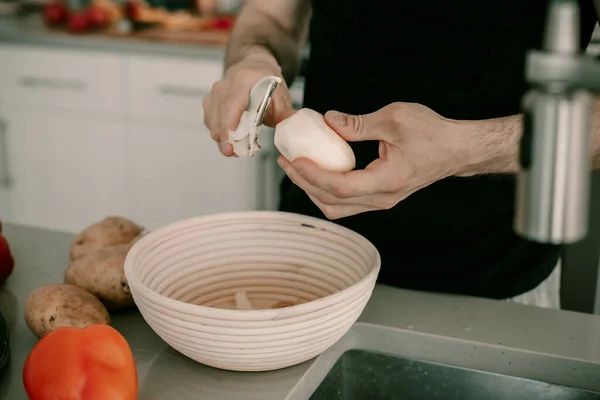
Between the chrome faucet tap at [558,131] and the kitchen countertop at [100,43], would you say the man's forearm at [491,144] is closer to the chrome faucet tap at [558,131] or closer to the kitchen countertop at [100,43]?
the chrome faucet tap at [558,131]

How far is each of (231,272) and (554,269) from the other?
0.56m

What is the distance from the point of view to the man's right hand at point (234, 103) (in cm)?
91

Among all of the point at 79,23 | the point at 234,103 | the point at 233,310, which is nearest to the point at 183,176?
the point at 79,23

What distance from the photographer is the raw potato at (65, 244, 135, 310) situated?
84 cm

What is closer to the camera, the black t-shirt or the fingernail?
the fingernail

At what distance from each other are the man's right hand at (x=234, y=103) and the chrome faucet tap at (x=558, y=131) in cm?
56

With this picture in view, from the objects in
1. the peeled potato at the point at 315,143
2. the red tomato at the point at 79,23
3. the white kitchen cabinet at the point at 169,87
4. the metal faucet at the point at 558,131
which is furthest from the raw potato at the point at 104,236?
the red tomato at the point at 79,23

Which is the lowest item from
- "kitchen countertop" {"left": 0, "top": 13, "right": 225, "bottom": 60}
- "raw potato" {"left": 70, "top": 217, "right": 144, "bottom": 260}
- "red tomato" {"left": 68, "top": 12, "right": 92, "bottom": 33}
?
"kitchen countertop" {"left": 0, "top": 13, "right": 225, "bottom": 60}

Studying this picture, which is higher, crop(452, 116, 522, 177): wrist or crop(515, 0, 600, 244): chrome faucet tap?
crop(515, 0, 600, 244): chrome faucet tap

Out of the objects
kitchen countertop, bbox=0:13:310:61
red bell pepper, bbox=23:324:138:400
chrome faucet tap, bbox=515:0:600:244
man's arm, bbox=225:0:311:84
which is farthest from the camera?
kitchen countertop, bbox=0:13:310:61

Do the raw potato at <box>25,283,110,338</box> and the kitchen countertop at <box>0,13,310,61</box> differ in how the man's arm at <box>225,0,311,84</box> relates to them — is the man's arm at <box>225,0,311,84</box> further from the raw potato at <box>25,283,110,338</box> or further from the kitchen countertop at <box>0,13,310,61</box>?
the kitchen countertop at <box>0,13,310,61</box>

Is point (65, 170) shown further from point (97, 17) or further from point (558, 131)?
point (558, 131)

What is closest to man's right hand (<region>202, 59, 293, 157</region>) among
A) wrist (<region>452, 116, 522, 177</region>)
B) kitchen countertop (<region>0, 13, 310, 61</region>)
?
wrist (<region>452, 116, 522, 177</region>)

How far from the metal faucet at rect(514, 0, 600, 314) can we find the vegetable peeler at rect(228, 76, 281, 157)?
0.49m
